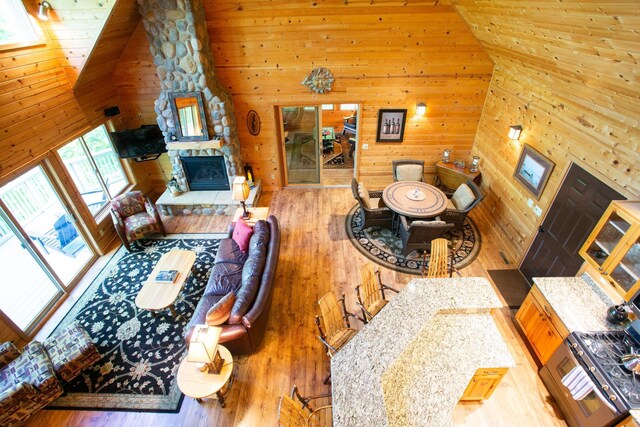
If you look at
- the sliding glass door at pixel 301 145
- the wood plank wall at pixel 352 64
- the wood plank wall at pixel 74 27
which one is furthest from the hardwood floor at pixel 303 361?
the wood plank wall at pixel 74 27

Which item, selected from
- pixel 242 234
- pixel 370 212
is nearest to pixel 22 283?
pixel 242 234

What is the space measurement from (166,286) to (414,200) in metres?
4.51

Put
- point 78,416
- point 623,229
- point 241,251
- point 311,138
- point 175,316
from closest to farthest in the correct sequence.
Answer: point 623,229
point 78,416
point 175,316
point 241,251
point 311,138

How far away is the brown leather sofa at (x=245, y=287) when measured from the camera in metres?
3.80

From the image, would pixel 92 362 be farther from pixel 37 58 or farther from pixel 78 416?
pixel 37 58

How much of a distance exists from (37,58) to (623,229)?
8.04m

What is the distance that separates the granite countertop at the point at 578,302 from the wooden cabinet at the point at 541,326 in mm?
88

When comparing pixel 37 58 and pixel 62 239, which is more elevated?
pixel 37 58

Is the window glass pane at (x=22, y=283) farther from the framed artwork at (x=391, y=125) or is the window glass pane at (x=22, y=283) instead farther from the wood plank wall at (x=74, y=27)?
the framed artwork at (x=391, y=125)

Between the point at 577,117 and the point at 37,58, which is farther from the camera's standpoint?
the point at 37,58

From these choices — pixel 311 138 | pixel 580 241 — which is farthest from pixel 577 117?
pixel 311 138

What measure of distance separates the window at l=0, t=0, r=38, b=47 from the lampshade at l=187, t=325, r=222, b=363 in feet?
15.6

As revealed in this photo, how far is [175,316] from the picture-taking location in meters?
4.72

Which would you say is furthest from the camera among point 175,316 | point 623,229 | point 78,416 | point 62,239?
point 62,239
